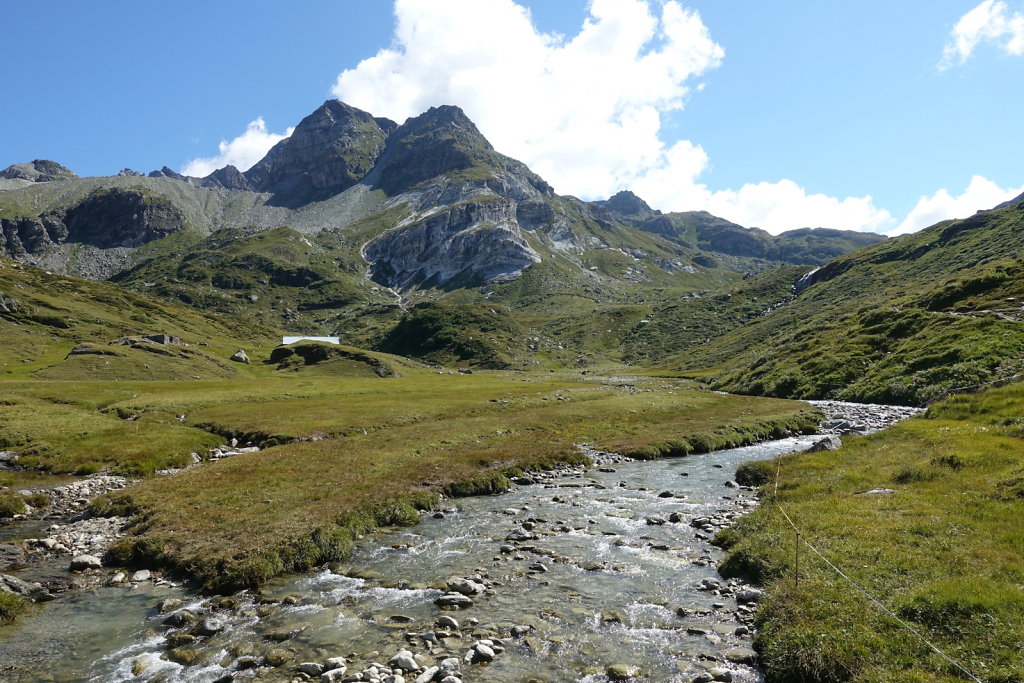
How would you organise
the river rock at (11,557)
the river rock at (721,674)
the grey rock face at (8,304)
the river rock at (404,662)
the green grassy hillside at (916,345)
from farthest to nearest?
the grey rock face at (8,304) → the green grassy hillside at (916,345) → the river rock at (11,557) → the river rock at (404,662) → the river rock at (721,674)

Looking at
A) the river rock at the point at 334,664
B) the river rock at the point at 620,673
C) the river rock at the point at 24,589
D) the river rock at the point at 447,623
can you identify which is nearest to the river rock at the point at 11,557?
the river rock at the point at 24,589

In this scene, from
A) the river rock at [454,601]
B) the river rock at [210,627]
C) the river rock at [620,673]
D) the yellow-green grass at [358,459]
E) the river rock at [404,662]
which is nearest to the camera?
the river rock at [620,673]

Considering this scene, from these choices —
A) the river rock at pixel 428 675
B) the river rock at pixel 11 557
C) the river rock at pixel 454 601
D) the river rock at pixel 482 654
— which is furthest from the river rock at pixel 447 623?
the river rock at pixel 11 557

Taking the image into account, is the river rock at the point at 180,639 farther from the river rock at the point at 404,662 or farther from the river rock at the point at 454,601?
the river rock at the point at 454,601

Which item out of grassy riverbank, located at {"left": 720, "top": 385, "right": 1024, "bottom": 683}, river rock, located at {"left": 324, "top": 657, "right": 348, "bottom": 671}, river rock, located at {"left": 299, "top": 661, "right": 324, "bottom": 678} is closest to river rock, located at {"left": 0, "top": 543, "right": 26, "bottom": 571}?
river rock, located at {"left": 299, "top": 661, "right": 324, "bottom": 678}

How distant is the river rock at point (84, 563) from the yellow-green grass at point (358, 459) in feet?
2.75

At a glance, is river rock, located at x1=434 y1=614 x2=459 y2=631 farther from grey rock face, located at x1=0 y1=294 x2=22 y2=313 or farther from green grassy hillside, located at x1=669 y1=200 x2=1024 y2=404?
grey rock face, located at x1=0 y1=294 x2=22 y2=313

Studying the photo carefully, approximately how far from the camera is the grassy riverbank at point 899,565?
11867 millimetres

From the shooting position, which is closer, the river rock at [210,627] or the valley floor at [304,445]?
the river rock at [210,627]

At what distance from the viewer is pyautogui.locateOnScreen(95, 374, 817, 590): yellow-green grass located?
23250 millimetres

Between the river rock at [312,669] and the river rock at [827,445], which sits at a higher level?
the river rock at [827,445]

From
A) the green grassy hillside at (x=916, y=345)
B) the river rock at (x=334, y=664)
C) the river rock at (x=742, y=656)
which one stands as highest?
the green grassy hillside at (x=916, y=345)

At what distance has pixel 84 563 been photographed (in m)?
22.2

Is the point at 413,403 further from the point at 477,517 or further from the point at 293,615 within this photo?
the point at 293,615
